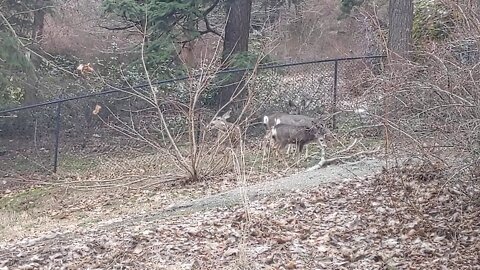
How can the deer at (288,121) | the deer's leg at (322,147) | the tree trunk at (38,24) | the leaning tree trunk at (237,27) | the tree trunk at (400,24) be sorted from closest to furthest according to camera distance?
the deer's leg at (322,147), the deer at (288,121), the tree trunk at (400,24), the leaning tree trunk at (237,27), the tree trunk at (38,24)

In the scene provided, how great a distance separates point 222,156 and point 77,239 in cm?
387

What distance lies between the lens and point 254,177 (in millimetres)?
10414

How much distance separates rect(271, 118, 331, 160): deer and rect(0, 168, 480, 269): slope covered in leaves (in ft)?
9.63

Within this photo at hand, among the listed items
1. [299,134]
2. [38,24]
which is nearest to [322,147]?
[299,134]

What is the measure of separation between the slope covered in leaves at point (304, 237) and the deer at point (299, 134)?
2.94 m

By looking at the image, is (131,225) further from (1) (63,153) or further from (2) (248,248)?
(1) (63,153)

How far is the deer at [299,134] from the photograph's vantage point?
11.3 metres

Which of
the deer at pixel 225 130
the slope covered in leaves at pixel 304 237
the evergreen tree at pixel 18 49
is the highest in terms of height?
the evergreen tree at pixel 18 49

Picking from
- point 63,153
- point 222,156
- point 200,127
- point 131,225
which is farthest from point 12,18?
point 131,225

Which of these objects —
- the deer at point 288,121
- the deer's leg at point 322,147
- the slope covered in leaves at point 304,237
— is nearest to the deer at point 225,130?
the deer at point 288,121

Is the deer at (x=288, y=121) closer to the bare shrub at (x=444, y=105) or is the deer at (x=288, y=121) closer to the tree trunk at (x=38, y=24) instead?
the bare shrub at (x=444, y=105)

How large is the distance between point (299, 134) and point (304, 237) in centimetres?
467

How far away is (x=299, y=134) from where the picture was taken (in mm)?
11398

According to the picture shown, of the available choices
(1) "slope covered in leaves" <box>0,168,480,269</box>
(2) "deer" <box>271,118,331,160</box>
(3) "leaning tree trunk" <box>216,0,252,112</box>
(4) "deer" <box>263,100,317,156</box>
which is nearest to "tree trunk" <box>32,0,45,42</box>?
(3) "leaning tree trunk" <box>216,0,252,112</box>
